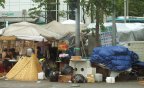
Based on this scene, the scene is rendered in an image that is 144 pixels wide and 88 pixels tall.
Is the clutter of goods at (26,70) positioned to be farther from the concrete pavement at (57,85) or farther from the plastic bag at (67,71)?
the plastic bag at (67,71)

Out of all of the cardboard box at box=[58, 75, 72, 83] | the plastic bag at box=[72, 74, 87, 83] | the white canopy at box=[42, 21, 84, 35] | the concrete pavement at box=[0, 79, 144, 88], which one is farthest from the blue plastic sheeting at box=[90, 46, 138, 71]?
the white canopy at box=[42, 21, 84, 35]

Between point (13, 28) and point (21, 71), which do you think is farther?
point (13, 28)

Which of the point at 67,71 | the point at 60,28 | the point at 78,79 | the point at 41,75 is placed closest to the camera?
the point at 78,79

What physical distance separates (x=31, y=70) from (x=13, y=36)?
419 cm

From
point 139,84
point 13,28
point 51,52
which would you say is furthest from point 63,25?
point 139,84

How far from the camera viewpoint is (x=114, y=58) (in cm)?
2262


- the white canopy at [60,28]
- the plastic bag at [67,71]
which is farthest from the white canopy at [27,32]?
the plastic bag at [67,71]

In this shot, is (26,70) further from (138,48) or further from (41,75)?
(138,48)

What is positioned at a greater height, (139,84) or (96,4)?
(96,4)

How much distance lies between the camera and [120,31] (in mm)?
31203

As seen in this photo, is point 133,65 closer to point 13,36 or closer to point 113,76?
point 113,76

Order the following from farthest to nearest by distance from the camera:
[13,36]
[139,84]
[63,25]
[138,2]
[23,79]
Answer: [63,25] < [138,2] < [13,36] < [23,79] < [139,84]

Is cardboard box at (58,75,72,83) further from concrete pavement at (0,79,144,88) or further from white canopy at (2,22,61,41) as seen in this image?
white canopy at (2,22,61,41)

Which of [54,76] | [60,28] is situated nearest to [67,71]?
[54,76]
